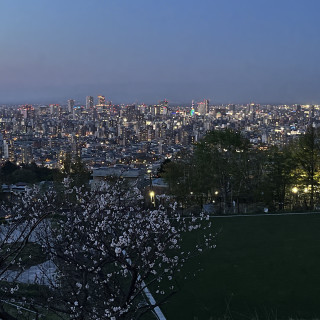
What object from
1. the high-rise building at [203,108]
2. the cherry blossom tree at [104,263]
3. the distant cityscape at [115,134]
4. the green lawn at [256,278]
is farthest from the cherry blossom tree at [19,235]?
the high-rise building at [203,108]

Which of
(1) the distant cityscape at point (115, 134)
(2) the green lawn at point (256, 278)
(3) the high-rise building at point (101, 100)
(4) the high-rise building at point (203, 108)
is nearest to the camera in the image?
(2) the green lawn at point (256, 278)

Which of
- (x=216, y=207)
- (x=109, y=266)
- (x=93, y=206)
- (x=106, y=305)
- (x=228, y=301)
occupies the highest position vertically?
(x=93, y=206)

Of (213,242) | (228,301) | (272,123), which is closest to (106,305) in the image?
(228,301)

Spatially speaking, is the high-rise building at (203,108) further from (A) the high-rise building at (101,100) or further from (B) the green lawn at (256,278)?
(B) the green lawn at (256,278)

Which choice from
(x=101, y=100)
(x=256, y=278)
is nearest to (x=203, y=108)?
(x=101, y=100)

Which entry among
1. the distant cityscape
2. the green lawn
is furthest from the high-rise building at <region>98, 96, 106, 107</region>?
the green lawn

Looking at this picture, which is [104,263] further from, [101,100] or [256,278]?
[101,100]

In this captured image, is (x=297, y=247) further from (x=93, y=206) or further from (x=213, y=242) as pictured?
(x=93, y=206)
